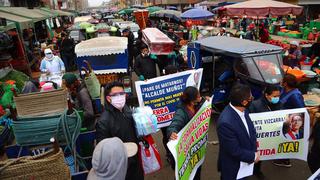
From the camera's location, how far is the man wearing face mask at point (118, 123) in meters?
3.25

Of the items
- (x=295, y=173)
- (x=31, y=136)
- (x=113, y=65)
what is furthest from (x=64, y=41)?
(x=295, y=173)

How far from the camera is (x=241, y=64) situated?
6.50m

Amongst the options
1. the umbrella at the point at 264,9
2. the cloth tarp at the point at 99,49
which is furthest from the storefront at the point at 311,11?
the cloth tarp at the point at 99,49

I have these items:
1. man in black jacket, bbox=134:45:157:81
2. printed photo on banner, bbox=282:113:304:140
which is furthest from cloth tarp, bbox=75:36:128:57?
printed photo on banner, bbox=282:113:304:140

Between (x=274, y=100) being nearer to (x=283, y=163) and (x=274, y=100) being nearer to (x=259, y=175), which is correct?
(x=259, y=175)

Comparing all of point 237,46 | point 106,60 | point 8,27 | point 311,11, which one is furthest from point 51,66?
point 311,11

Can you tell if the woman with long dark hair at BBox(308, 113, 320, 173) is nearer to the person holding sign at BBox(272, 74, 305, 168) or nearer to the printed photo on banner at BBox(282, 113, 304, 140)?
the printed photo on banner at BBox(282, 113, 304, 140)

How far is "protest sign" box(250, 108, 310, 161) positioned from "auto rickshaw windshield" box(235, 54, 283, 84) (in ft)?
6.53

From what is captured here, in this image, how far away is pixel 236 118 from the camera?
3146 millimetres

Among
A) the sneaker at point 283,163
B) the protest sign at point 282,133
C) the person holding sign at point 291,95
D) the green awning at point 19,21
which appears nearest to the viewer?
the protest sign at point 282,133

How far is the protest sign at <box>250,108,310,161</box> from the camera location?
13.5 feet

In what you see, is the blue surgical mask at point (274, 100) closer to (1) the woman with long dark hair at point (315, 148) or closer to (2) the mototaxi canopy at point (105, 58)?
(1) the woman with long dark hair at point (315, 148)

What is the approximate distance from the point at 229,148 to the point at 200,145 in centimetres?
79

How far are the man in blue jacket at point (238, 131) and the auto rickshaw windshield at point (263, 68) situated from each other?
3.20 meters
